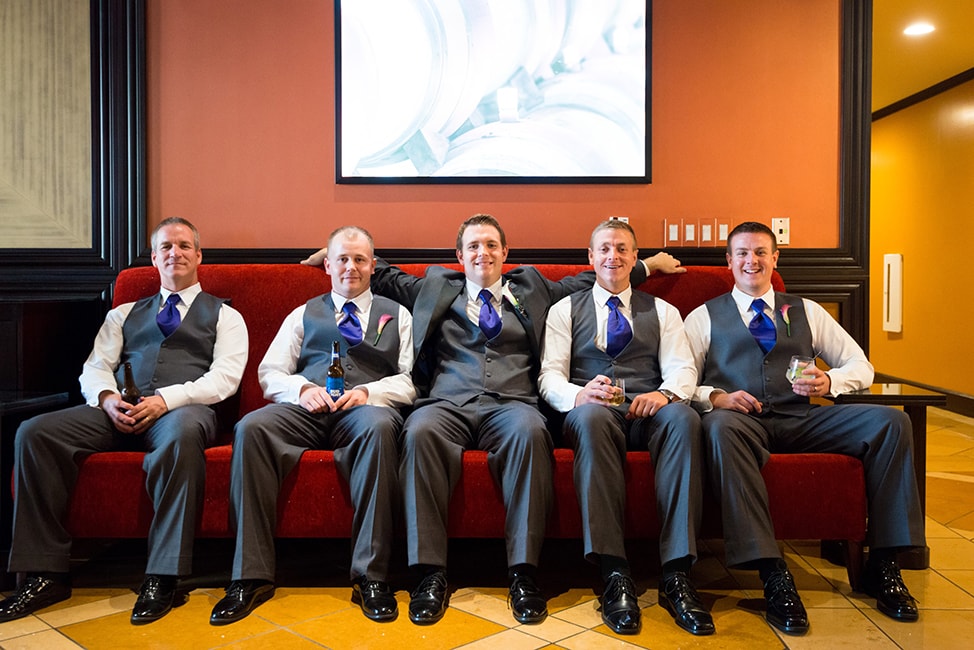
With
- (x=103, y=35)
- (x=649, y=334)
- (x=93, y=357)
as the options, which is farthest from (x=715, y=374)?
(x=103, y=35)

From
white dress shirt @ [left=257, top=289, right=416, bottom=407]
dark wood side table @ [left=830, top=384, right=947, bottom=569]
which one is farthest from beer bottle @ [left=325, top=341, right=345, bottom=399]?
dark wood side table @ [left=830, top=384, right=947, bottom=569]

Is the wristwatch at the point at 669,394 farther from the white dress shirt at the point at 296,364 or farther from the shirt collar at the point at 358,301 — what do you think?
the shirt collar at the point at 358,301

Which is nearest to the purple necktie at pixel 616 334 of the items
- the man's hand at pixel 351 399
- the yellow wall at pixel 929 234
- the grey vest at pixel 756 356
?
the grey vest at pixel 756 356

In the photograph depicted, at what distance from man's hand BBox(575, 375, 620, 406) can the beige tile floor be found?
24.9 inches

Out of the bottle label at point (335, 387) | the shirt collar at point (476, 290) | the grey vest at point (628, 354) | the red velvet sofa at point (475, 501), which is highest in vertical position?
the shirt collar at point (476, 290)

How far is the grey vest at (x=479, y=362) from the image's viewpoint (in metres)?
2.94

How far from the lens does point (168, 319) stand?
10.00 feet

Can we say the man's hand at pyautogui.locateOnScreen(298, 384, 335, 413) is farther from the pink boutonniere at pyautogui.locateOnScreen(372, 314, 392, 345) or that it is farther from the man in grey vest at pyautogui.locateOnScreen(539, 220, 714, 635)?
the man in grey vest at pyautogui.locateOnScreen(539, 220, 714, 635)

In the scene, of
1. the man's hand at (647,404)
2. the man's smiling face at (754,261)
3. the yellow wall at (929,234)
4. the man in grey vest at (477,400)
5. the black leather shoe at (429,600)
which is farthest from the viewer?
the yellow wall at (929,234)

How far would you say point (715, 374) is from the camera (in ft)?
9.82

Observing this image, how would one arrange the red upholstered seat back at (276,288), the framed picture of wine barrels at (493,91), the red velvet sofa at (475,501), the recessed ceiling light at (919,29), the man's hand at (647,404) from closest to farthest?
the red velvet sofa at (475,501) < the man's hand at (647,404) < the red upholstered seat back at (276,288) < the framed picture of wine barrels at (493,91) < the recessed ceiling light at (919,29)

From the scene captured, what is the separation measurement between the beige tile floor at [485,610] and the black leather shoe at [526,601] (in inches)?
1.1

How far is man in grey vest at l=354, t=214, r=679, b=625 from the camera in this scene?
2494 mm

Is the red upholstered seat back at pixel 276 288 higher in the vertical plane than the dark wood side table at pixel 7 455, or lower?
higher
